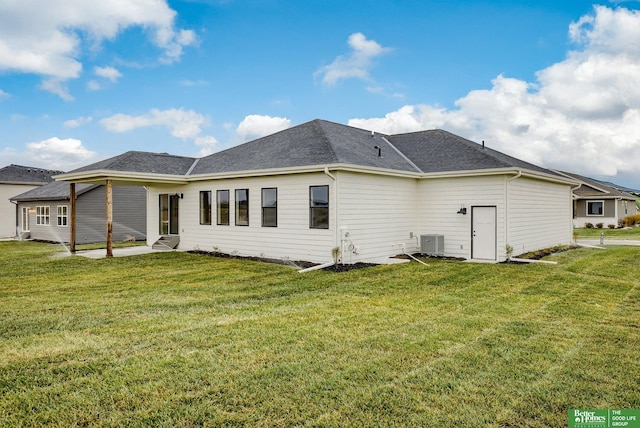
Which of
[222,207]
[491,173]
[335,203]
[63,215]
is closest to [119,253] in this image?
[222,207]

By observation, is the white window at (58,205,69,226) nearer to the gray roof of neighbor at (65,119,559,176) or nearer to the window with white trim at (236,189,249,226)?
the gray roof of neighbor at (65,119,559,176)

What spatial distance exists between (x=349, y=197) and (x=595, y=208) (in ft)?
93.6

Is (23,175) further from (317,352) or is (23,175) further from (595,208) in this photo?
(595,208)

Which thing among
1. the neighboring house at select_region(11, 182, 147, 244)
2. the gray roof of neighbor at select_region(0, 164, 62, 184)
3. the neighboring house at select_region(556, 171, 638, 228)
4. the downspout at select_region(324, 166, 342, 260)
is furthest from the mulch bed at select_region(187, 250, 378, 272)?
the neighboring house at select_region(556, 171, 638, 228)

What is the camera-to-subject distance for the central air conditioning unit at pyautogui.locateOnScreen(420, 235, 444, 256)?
1393cm

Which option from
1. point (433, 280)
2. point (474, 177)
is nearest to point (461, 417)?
point (433, 280)

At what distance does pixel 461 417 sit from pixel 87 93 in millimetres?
20968

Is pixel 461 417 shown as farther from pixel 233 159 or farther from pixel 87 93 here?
pixel 87 93

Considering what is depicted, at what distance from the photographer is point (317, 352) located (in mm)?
4785

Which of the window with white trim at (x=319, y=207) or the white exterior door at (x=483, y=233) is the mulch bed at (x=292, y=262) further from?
the white exterior door at (x=483, y=233)

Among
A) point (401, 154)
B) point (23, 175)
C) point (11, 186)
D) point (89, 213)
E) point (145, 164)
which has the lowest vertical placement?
point (89, 213)

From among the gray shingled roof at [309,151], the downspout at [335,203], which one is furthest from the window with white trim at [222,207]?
the downspout at [335,203]

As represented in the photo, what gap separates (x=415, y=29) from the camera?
52.8 feet

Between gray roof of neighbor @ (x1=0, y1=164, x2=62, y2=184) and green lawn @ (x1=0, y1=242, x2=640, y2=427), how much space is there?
934 inches
